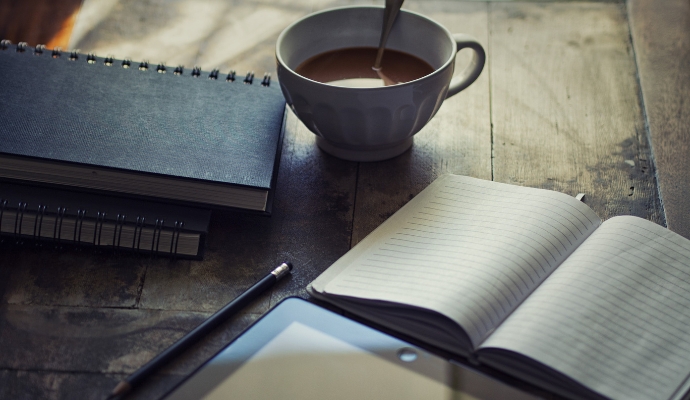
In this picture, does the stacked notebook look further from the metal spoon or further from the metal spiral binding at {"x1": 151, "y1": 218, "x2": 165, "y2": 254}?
the metal spoon

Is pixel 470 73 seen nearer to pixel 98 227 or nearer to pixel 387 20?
pixel 387 20

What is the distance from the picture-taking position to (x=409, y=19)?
0.76 meters

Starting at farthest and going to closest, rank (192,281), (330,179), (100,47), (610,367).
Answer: (100,47) < (330,179) < (192,281) < (610,367)

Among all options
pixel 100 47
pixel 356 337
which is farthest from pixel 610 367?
pixel 100 47

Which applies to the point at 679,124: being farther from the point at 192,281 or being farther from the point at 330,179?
the point at 192,281

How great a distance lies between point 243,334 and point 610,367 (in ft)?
0.94

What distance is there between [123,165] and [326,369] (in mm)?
276

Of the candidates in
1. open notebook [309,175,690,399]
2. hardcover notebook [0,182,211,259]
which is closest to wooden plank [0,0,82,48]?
hardcover notebook [0,182,211,259]

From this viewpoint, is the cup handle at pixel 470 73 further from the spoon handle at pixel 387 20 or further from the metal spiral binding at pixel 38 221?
the metal spiral binding at pixel 38 221

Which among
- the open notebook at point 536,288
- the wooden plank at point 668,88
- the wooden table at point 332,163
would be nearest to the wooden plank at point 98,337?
the wooden table at point 332,163

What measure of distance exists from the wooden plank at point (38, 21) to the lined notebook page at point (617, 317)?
754mm

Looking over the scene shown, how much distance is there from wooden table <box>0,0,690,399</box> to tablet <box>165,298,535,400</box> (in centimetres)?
4

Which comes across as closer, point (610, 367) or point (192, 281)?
point (610, 367)

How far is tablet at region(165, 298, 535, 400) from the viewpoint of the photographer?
50 cm
